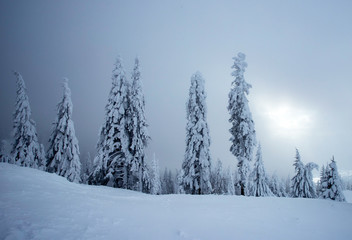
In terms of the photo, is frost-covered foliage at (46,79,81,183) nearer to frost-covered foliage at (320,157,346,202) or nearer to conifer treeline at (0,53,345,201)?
conifer treeline at (0,53,345,201)

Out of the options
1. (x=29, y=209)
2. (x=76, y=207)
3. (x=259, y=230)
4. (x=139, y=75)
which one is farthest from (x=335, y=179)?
(x=29, y=209)

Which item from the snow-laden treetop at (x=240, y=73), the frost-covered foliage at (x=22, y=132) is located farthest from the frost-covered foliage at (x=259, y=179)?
the frost-covered foliage at (x=22, y=132)

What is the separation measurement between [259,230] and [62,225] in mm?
7024

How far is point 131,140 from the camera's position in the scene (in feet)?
78.1

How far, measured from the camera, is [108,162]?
74.0ft

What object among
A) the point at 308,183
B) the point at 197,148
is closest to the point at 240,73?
the point at 197,148

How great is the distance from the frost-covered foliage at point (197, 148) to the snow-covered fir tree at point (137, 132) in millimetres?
5323

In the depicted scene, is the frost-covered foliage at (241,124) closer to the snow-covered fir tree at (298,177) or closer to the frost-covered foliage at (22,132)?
the snow-covered fir tree at (298,177)

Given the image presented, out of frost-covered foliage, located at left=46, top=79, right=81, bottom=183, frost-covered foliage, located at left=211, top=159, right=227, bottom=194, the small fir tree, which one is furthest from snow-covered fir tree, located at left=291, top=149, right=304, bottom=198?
frost-covered foliage, located at left=46, top=79, right=81, bottom=183

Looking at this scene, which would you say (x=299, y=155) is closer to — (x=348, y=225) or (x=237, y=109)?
(x=237, y=109)

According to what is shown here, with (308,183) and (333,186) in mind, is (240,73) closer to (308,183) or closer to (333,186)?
(333,186)

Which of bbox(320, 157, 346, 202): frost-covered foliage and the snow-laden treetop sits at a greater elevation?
the snow-laden treetop

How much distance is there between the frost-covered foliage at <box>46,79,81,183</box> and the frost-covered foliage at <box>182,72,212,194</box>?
14.1 metres

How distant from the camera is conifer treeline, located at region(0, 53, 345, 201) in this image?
875 inches
